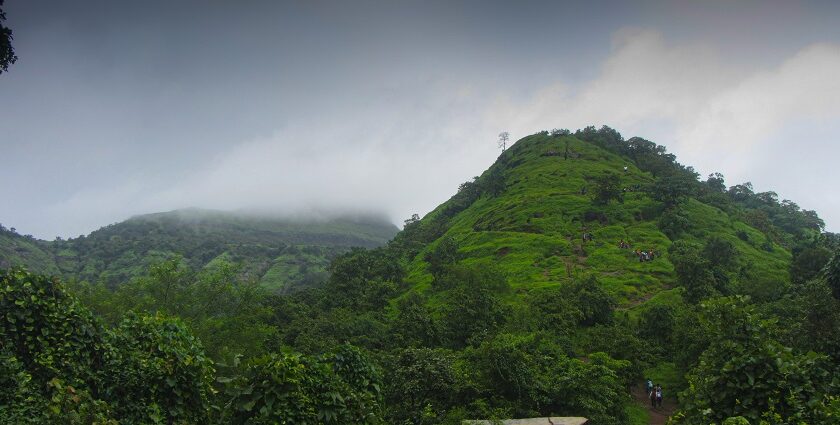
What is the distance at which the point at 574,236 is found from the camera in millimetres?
89125

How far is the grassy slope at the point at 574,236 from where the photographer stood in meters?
67.4

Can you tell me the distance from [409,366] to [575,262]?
5865cm

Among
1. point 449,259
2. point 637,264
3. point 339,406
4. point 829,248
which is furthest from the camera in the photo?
point 449,259

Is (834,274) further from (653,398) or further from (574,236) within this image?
(574,236)

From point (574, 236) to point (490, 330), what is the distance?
53.0 metres

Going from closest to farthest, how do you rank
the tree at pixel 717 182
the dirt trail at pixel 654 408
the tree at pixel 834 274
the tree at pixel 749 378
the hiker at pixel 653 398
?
1. the tree at pixel 749 378
2. the tree at pixel 834 274
3. the dirt trail at pixel 654 408
4. the hiker at pixel 653 398
5. the tree at pixel 717 182

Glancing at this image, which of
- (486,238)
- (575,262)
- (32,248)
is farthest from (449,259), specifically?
(32,248)

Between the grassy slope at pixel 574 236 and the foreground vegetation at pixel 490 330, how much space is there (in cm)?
48

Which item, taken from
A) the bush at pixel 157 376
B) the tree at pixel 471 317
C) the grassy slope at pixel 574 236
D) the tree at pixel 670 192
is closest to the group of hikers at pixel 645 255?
the grassy slope at pixel 574 236

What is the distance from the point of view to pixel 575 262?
76.1 m

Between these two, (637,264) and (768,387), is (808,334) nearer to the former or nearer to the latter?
(768,387)

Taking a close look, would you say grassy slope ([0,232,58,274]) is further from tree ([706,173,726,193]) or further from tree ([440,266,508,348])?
tree ([706,173,726,193])

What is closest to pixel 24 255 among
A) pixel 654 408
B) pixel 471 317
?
pixel 471 317

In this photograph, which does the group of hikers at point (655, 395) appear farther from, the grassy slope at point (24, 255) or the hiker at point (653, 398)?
the grassy slope at point (24, 255)
